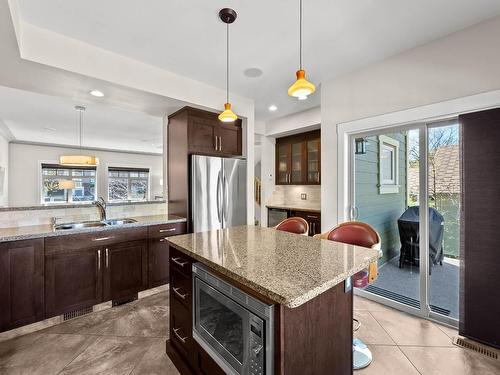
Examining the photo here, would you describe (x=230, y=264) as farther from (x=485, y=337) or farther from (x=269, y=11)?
(x=485, y=337)

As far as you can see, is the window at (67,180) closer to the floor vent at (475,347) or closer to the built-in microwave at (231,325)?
the built-in microwave at (231,325)

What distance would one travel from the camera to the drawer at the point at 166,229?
9.82 ft

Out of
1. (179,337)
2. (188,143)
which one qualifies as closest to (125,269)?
(179,337)

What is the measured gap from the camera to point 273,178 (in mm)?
5543

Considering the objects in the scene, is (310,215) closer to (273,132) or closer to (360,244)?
(273,132)

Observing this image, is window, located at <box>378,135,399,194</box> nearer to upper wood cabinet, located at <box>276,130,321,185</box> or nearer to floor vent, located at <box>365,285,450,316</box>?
floor vent, located at <box>365,285,450,316</box>

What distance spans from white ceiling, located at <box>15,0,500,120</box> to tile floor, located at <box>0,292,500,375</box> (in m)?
2.77

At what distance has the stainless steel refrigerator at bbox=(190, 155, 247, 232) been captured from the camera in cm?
327

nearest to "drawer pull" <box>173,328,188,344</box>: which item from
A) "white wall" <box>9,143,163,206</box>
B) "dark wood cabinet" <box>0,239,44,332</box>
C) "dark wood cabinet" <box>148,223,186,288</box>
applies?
"dark wood cabinet" <box>148,223,186,288</box>

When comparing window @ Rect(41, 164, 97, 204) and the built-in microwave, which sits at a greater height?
window @ Rect(41, 164, 97, 204)

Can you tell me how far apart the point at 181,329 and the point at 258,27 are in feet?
8.42

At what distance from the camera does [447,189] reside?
96.7 inches

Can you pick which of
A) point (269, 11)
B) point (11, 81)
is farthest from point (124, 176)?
point (269, 11)

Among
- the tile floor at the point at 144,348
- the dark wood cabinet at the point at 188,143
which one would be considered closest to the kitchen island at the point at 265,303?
the tile floor at the point at 144,348
